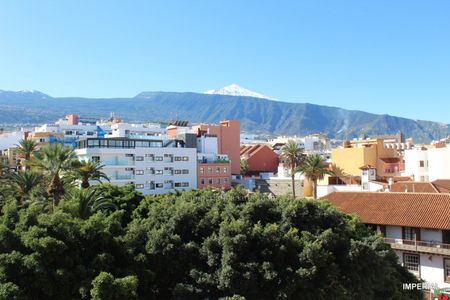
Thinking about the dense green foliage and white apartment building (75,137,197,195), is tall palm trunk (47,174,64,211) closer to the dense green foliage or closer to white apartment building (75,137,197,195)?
the dense green foliage

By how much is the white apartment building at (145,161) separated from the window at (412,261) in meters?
29.9

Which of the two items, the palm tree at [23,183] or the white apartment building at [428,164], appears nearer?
the palm tree at [23,183]

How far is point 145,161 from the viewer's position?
211 feet

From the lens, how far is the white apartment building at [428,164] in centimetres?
6106

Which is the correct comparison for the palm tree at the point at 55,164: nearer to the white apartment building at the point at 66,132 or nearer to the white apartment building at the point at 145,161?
the white apartment building at the point at 145,161

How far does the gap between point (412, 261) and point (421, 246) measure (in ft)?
5.24

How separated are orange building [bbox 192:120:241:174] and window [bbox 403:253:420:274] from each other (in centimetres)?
5620

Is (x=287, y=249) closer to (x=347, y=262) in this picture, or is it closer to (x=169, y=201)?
(x=347, y=262)

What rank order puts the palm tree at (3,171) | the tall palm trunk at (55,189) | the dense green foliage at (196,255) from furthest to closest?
the palm tree at (3,171) < the tall palm trunk at (55,189) < the dense green foliage at (196,255)

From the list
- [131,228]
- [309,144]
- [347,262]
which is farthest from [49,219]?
[309,144]

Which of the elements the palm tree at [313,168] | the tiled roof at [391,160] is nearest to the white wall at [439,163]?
the tiled roof at [391,160]

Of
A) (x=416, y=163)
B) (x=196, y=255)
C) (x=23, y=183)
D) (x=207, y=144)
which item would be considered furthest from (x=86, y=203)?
(x=207, y=144)

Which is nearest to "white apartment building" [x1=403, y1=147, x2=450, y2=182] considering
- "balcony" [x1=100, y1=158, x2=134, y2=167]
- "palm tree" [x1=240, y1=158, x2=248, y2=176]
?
"palm tree" [x1=240, y1=158, x2=248, y2=176]

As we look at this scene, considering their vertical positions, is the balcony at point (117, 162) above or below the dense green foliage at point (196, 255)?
above
